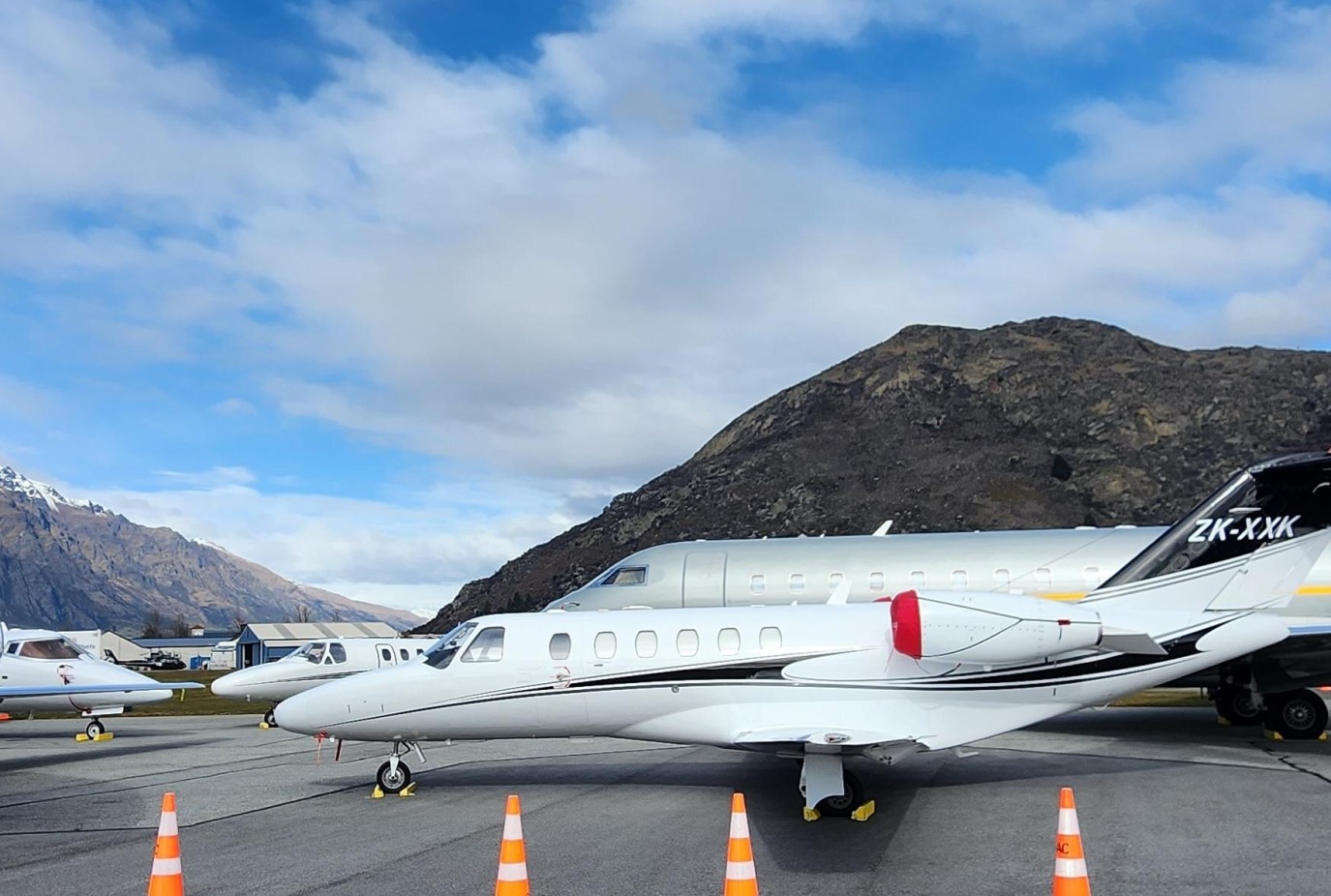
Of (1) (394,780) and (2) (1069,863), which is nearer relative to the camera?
(2) (1069,863)

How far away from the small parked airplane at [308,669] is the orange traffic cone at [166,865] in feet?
59.3

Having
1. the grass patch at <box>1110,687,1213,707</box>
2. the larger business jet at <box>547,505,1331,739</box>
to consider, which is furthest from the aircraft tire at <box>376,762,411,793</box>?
the grass patch at <box>1110,687,1213,707</box>

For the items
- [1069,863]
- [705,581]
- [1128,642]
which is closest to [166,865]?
[1069,863]

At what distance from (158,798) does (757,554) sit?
1115 cm

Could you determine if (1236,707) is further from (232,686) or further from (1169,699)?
(232,686)

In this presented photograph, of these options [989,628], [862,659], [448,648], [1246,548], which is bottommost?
[862,659]

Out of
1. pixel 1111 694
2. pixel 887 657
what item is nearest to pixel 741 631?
pixel 887 657

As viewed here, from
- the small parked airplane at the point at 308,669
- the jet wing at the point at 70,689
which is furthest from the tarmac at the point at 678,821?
the small parked airplane at the point at 308,669

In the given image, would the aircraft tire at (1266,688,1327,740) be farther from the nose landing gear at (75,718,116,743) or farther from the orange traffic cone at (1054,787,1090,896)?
the nose landing gear at (75,718,116,743)

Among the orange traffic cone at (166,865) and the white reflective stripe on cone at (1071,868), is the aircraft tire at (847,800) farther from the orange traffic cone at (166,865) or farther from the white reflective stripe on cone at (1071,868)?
the orange traffic cone at (166,865)

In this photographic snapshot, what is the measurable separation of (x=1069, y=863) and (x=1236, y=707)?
55.5 ft

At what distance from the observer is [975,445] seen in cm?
11919

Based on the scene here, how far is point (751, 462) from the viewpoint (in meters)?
119

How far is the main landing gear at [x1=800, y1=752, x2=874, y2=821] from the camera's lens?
11336mm
